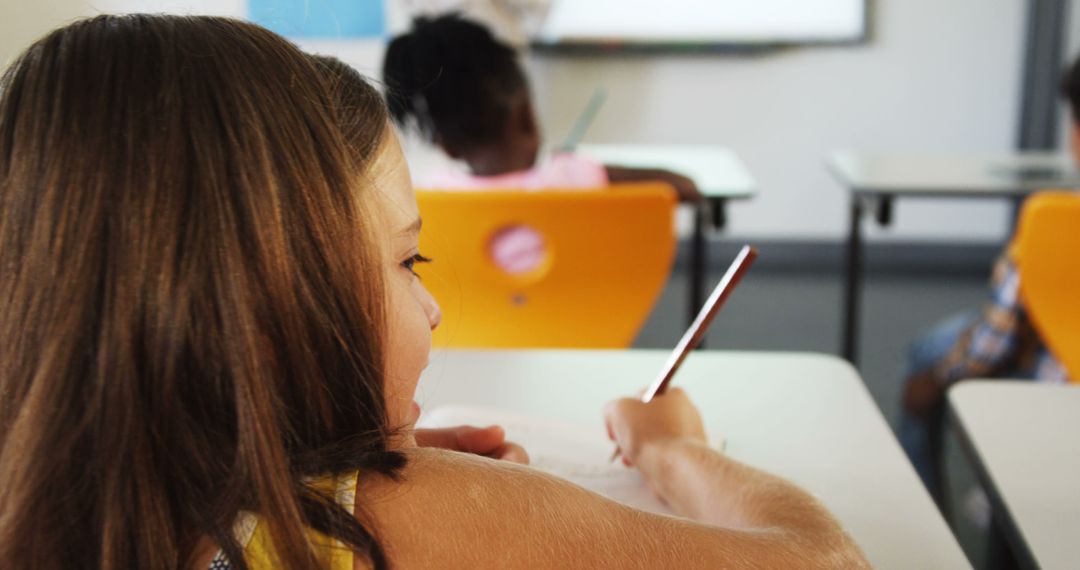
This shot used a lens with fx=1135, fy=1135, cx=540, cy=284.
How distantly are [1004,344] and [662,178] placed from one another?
641mm

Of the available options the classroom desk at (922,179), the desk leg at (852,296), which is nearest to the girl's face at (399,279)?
the classroom desk at (922,179)

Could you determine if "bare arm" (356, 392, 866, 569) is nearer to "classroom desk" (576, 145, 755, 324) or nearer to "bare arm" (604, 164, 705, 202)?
"bare arm" (604, 164, 705, 202)

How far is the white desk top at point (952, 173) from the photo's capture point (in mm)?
2236

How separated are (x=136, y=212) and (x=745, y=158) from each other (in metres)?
3.51

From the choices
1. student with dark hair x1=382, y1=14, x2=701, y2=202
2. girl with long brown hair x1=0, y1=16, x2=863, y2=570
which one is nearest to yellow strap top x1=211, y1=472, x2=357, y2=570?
girl with long brown hair x1=0, y1=16, x2=863, y2=570

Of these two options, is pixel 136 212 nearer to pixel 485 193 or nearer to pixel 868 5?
pixel 485 193

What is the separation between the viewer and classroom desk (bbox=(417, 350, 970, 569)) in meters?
0.77

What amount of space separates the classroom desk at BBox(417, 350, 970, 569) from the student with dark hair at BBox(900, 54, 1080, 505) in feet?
2.76

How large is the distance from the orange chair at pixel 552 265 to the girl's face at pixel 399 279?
2.46ft

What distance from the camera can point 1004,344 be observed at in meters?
1.90

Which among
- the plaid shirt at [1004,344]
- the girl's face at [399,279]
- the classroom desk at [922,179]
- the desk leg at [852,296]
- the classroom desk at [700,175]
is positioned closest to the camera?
the girl's face at [399,279]

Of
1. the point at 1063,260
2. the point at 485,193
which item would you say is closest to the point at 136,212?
the point at 485,193

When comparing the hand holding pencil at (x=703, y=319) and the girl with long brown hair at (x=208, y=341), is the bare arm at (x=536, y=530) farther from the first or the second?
the hand holding pencil at (x=703, y=319)

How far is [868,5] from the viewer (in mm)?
3684
